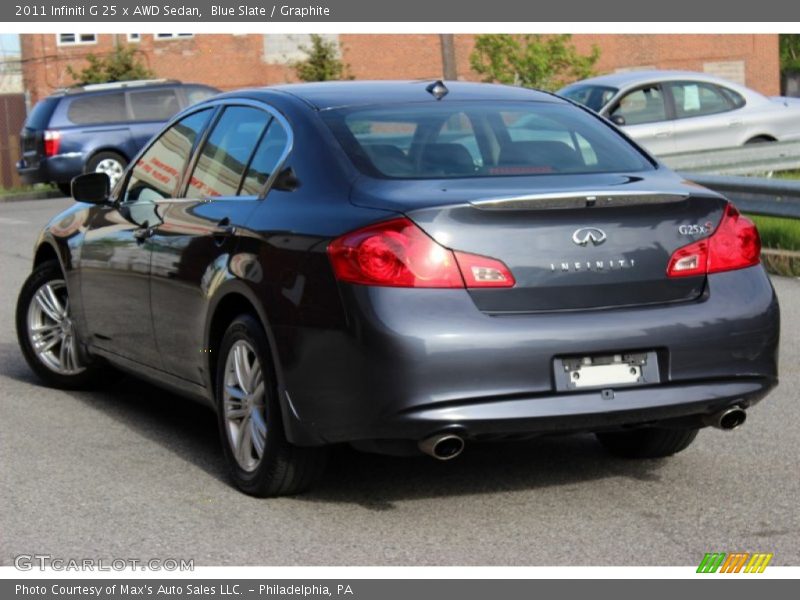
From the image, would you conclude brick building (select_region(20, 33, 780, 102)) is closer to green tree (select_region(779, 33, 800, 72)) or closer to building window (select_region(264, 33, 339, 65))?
building window (select_region(264, 33, 339, 65))

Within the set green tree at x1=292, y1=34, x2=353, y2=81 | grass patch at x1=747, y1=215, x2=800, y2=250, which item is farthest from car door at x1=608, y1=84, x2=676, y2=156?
green tree at x1=292, y1=34, x2=353, y2=81

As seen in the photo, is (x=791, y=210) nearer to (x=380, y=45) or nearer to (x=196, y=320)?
(x=196, y=320)

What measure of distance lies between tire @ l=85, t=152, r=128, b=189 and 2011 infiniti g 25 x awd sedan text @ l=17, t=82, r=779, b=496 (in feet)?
71.1

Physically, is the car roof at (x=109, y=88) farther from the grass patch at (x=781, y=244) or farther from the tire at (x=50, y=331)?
the tire at (x=50, y=331)

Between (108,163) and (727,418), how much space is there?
23.5 metres

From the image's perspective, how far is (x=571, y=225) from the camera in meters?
5.52

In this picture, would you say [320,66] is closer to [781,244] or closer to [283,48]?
[283,48]

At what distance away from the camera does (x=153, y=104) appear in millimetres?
29250

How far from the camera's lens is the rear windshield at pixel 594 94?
19312 millimetres

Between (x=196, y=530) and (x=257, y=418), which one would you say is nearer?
(x=196, y=530)

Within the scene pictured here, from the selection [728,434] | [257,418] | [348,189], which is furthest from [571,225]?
[728,434]

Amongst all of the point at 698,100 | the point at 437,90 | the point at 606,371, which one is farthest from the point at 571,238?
the point at 698,100

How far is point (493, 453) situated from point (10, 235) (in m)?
13.6

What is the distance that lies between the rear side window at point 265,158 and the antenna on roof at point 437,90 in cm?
67
